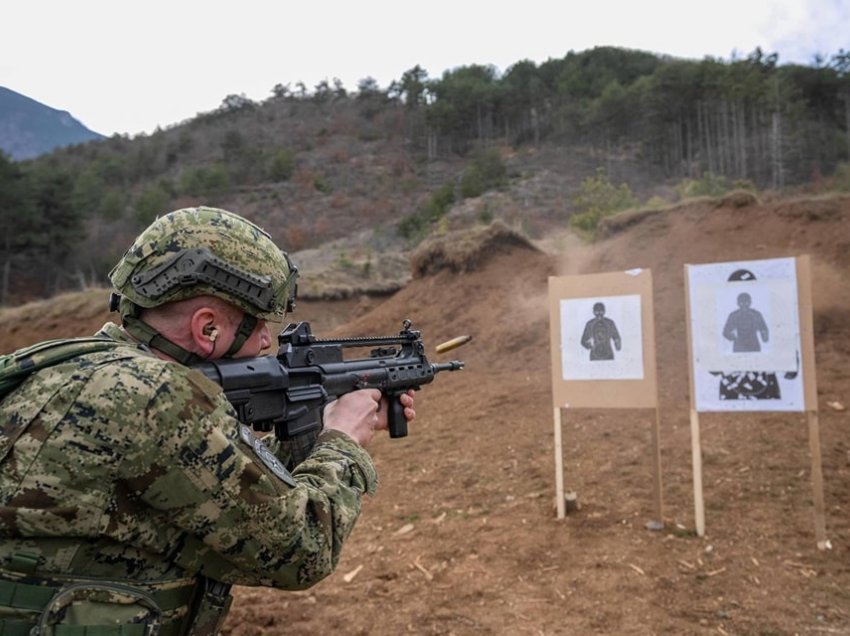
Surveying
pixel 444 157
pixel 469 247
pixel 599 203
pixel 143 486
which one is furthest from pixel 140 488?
pixel 444 157

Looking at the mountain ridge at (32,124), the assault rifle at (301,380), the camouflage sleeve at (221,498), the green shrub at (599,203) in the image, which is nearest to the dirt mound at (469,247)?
the green shrub at (599,203)

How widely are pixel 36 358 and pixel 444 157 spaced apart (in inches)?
1946

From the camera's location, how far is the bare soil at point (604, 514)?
3.46 meters

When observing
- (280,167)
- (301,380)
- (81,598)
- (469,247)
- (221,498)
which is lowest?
(81,598)

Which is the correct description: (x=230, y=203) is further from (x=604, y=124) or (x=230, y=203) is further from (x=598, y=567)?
(x=598, y=567)

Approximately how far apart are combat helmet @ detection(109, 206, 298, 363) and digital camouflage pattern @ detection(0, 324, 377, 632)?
0.58 feet

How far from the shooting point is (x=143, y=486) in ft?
4.19

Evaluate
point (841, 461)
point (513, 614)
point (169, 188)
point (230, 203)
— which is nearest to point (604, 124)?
point (230, 203)

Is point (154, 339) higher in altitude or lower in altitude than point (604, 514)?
higher

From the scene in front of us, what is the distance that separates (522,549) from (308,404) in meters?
2.85

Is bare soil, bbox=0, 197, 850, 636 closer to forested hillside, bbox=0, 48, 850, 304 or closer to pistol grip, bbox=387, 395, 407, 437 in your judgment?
pistol grip, bbox=387, 395, 407, 437

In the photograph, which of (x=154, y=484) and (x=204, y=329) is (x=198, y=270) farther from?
(x=154, y=484)

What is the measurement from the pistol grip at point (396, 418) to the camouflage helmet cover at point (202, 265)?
101 centimetres

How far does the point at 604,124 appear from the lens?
135ft
